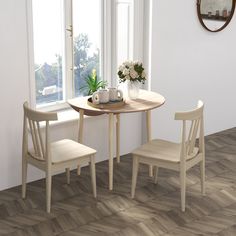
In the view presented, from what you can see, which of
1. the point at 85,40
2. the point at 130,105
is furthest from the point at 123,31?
the point at 130,105

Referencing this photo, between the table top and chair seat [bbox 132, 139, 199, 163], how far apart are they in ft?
0.94

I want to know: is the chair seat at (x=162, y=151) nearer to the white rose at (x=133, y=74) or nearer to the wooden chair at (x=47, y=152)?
the wooden chair at (x=47, y=152)

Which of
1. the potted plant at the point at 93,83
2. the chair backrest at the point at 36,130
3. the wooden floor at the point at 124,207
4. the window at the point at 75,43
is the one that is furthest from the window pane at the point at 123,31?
the chair backrest at the point at 36,130

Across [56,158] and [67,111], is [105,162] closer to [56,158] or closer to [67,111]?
[67,111]

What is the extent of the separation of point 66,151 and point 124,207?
0.59 m

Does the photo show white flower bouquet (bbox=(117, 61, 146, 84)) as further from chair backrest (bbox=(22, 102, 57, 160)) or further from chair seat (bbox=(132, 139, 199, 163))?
chair backrest (bbox=(22, 102, 57, 160))

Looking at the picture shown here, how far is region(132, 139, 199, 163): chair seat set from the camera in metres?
3.83

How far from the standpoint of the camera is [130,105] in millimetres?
4141

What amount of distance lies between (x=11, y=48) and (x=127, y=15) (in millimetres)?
1191

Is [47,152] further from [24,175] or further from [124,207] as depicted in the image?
[124,207]

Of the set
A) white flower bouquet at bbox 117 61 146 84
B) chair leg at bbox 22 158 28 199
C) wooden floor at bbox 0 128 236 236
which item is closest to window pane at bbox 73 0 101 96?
white flower bouquet at bbox 117 61 146 84

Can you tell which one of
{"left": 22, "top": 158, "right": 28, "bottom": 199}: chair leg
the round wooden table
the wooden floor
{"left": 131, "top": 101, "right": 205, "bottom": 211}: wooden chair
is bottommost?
the wooden floor

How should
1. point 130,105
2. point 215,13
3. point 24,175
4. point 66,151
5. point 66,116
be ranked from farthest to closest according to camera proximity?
1. point 215,13
2. point 66,116
3. point 130,105
4. point 24,175
5. point 66,151

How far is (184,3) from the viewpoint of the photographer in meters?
4.96
